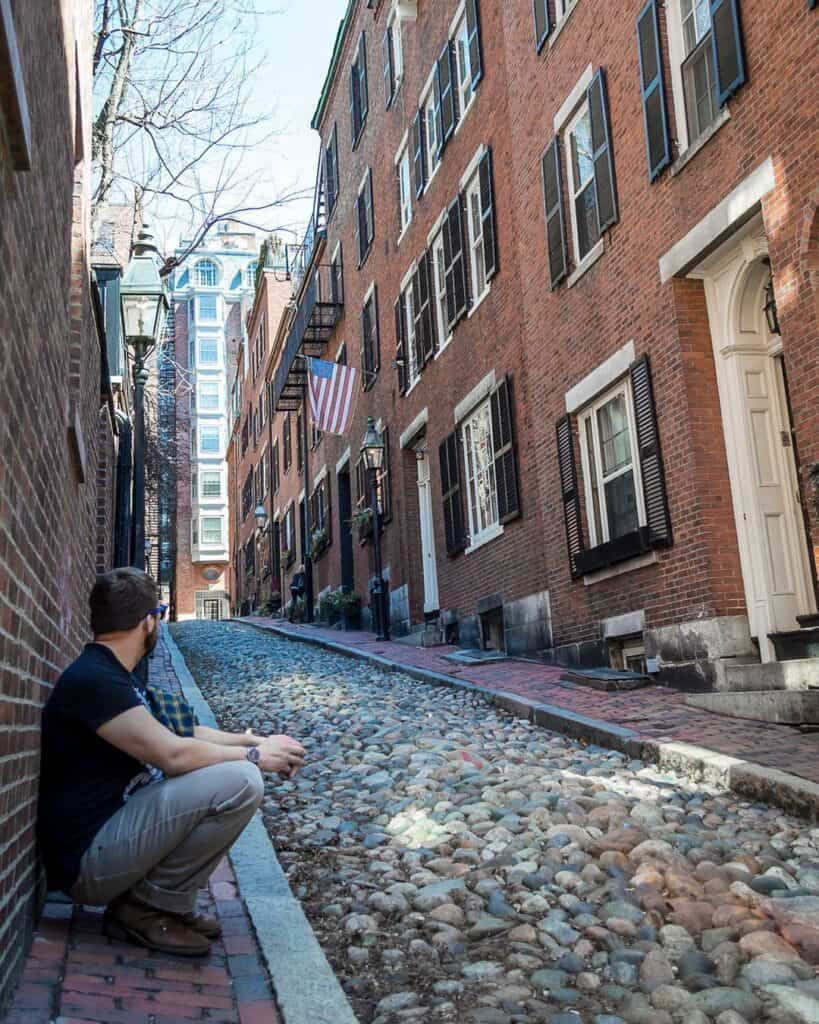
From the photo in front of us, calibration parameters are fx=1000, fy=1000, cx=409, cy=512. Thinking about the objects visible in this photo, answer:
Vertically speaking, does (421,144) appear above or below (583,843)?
above

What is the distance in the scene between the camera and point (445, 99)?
1559 cm

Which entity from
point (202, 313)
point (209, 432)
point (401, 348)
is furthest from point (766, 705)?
point (202, 313)

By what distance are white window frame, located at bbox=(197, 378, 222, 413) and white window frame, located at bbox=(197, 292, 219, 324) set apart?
4.07 m

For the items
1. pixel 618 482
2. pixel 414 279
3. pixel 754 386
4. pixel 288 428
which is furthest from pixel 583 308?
pixel 288 428

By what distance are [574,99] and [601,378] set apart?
124 inches

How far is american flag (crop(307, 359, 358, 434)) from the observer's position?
1777 cm

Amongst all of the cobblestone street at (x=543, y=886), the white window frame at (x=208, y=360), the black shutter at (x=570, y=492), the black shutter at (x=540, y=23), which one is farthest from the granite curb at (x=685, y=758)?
the white window frame at (x=208, y=360)

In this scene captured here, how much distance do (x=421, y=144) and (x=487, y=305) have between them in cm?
491

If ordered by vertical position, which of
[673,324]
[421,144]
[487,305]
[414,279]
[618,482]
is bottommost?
[618,482]

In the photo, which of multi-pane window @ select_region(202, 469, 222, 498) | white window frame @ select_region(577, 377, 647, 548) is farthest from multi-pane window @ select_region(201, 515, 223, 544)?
white window frame @ select_region(577, 377, 647, 548)

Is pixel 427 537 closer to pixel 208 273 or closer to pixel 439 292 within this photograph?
pixel 439 292

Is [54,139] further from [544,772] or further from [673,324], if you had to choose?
[673,324]

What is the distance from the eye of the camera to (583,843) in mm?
4516

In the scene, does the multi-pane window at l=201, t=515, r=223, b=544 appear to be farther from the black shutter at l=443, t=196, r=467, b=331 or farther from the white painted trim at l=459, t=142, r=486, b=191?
the white painted trim at l=459, t=142, r=486, b=191
